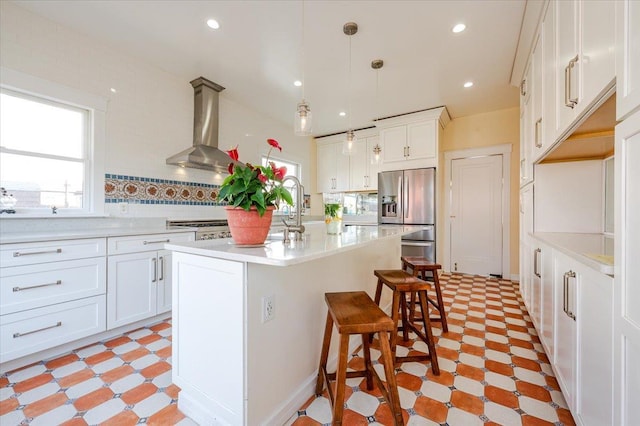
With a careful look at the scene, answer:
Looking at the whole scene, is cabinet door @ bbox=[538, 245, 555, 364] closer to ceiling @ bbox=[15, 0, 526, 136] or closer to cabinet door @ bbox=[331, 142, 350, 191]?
ceiling @ bbox=[15, 0, 526, 136]

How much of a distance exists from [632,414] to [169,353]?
96.9 inches

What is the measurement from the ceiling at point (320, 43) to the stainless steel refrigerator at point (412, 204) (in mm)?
1185

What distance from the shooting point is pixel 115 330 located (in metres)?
2.32

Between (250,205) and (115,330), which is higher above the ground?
(250,205)

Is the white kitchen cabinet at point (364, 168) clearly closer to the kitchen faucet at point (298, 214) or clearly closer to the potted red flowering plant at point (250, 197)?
the kitchen faucet at point (298, 214)

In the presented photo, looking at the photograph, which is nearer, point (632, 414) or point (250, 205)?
point (632, 414)

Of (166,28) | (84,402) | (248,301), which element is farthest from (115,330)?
(166,28)

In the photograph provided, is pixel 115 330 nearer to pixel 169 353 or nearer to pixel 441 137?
pixel 169 353

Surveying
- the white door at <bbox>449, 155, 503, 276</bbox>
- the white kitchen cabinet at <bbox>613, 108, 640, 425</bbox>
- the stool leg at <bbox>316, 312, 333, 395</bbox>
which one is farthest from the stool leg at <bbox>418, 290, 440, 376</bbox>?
the white door at <bbox>449, 155, 503, 276</bbox>

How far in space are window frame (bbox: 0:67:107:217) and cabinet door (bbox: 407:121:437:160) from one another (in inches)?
158

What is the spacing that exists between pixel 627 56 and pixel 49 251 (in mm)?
3257

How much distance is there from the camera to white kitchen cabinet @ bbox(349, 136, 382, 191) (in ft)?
16.6

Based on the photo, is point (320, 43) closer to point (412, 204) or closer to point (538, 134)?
point (538, 134)

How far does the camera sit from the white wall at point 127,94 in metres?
2.20
